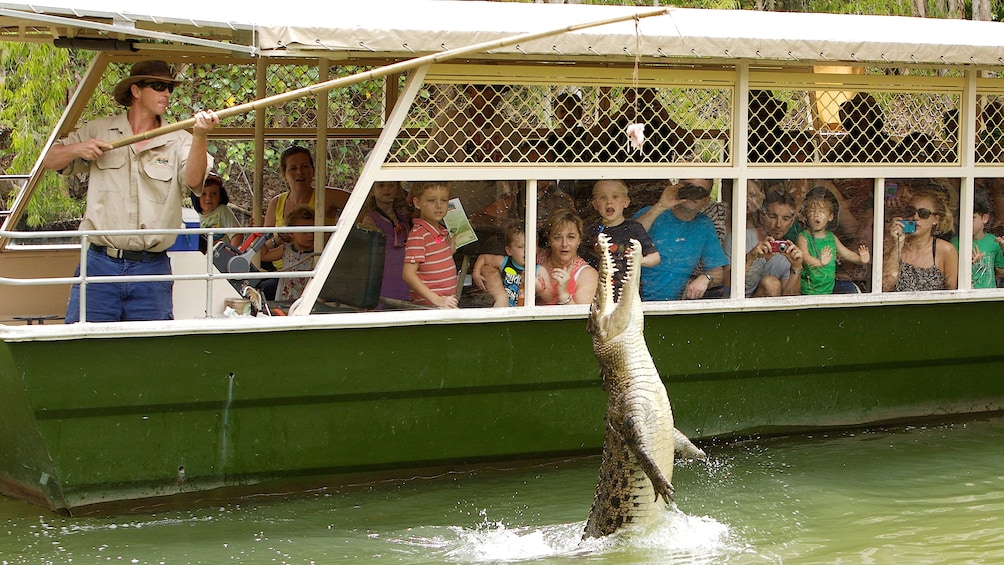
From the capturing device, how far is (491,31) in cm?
649

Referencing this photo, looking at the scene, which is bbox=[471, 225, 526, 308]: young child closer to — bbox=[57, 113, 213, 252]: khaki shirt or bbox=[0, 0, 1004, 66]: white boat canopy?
bbox=[0, 0, 1004, 66]: white boat canopy

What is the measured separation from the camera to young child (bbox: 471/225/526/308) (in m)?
6.85

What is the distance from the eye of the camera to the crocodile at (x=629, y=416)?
5.58 m

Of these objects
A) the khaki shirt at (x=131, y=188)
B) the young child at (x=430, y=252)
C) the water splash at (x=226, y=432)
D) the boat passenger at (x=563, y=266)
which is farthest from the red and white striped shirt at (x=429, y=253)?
the khaki shirt at (x=131, y=188)

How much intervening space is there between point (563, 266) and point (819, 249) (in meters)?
1.63

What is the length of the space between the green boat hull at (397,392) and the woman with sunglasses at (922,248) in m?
0.18

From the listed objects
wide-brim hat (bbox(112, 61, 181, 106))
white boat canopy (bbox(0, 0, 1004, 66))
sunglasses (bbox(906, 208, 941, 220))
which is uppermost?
white boat canopy (bbox(0, 0, 1004, 66))

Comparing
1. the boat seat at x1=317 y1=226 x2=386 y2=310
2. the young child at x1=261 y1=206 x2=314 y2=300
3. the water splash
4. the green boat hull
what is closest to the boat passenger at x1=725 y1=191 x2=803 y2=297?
the green boat hull

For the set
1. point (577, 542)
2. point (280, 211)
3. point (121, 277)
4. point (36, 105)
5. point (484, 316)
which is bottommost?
point (577, 542)

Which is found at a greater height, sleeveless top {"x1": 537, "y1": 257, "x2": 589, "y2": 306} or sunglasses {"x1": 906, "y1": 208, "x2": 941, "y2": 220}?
sunglasses {"x1": 906, "y1": 208, "x2": 941, "y2": 220}

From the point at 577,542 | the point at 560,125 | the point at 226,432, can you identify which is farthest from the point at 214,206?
the point at 577,542

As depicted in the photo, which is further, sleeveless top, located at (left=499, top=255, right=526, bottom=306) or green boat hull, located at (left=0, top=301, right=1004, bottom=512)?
sleeveless top, located at (left=499, top=255, right=526, bottom=306)

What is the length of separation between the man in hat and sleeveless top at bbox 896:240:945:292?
4189 millimetres

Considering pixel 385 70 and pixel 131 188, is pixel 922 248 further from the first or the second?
pixel 131 188
